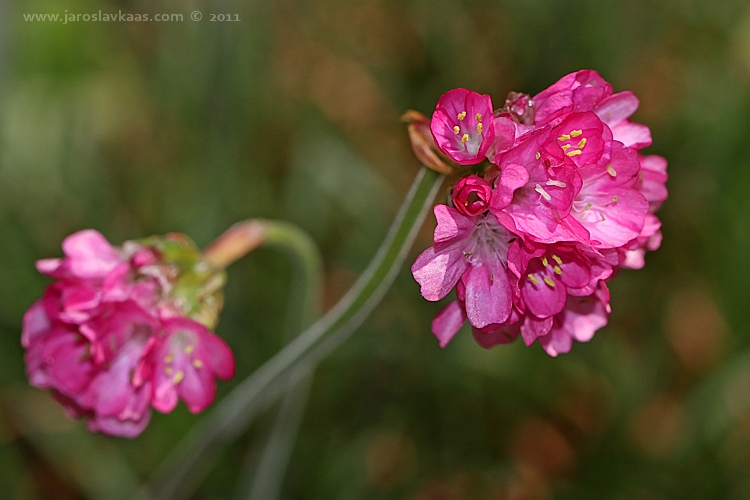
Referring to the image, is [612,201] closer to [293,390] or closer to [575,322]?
[575,322]

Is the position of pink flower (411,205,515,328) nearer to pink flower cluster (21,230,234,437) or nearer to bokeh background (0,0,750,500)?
pink flower cluster (21,230,234,437)

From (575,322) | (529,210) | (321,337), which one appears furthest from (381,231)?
(529,210)

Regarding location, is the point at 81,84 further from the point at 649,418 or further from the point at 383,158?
the point at 649,418

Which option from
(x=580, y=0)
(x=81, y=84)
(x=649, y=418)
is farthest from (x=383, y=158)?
(x=649, y=418)

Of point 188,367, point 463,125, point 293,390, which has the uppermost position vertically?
point 463,125

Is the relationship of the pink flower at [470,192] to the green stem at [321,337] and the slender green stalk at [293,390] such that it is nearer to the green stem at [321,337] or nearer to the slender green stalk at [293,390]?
the green stem at [321,337]

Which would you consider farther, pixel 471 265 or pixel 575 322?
pixel 575 322

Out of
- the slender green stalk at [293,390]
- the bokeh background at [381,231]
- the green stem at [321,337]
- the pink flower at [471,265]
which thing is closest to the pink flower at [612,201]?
the pink flower at [471,265]
